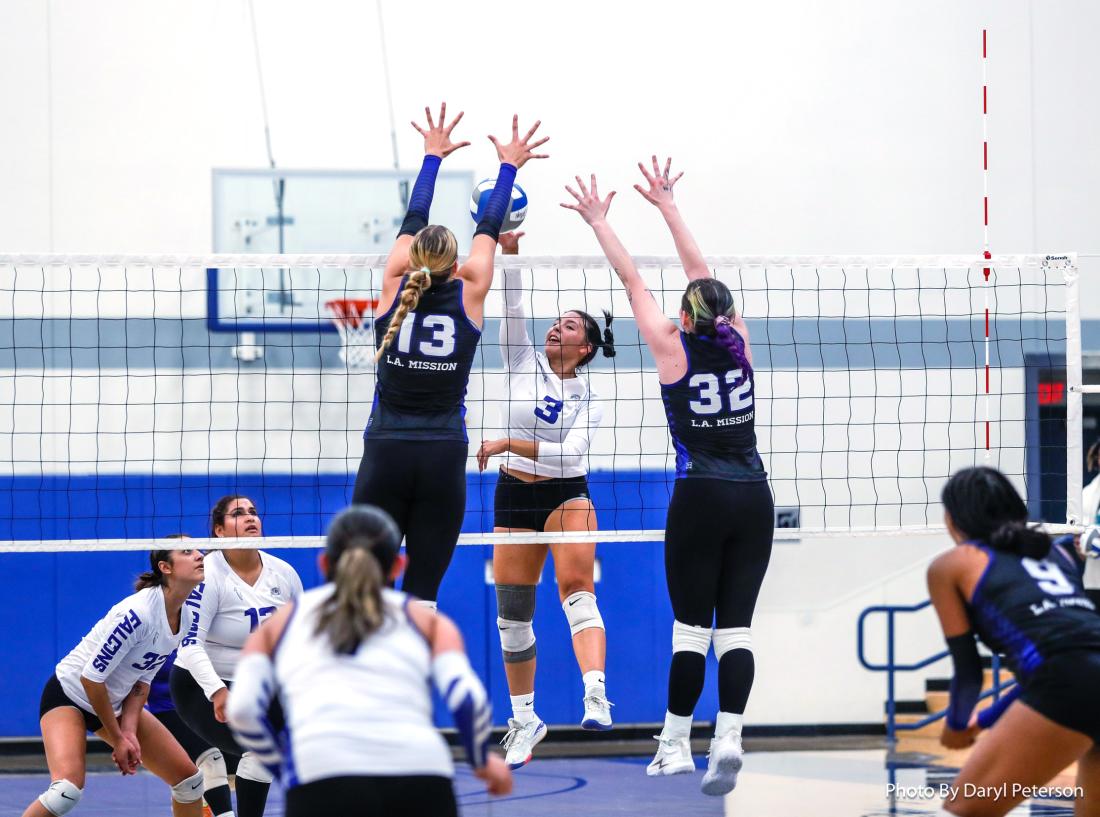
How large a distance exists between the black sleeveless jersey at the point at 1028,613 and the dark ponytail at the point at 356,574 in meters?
1.76

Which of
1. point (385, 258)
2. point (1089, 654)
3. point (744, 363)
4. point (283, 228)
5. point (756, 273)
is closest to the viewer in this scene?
point (1089, 654)

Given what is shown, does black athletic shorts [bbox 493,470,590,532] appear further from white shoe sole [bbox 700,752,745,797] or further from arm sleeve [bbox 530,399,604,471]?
white shoe sole [bbox 700,752,745,797]

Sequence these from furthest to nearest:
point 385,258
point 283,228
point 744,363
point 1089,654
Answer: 1. point 283,228
2. point 385,258
3. point 744,363
4. point 1089,654

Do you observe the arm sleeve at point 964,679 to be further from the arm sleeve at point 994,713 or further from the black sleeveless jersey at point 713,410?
the black sleeveless jersey at point 713,410

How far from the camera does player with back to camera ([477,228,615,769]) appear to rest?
20.2 ft

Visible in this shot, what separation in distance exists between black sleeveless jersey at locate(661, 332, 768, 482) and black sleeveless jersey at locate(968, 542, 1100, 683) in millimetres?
1390

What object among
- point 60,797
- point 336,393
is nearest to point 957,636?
point 60,797

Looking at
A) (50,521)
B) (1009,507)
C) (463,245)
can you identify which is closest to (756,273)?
(463,245)

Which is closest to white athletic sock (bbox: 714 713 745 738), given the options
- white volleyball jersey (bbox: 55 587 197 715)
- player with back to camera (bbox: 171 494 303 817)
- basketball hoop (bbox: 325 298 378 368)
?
player with back to camera (bbox: 171 494 303 817)

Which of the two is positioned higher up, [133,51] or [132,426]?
[133,51]

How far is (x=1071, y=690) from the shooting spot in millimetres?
3820

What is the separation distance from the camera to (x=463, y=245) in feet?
32.0

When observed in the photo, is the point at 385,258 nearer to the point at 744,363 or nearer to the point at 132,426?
the point at 744,363

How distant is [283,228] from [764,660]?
4874mm
